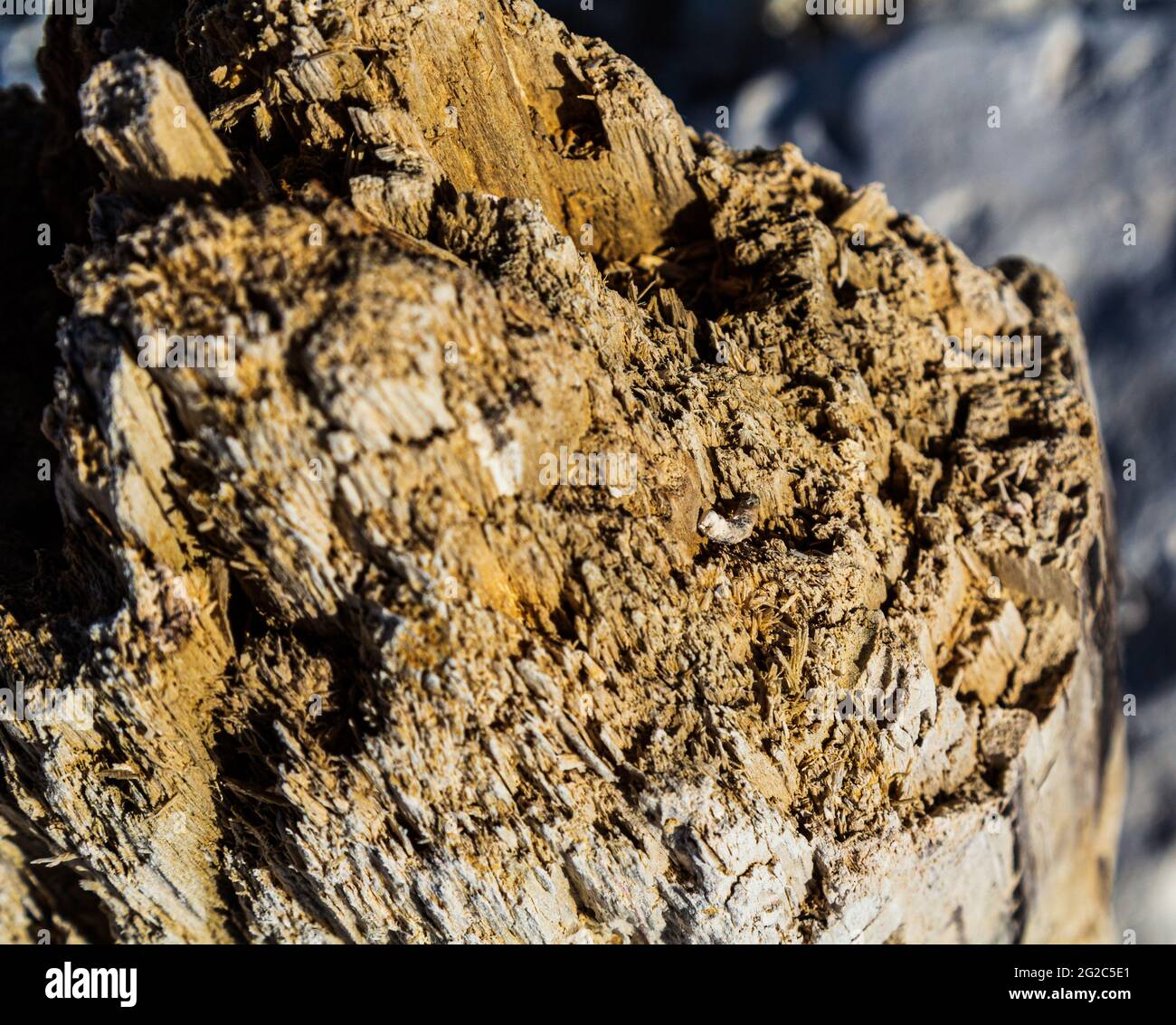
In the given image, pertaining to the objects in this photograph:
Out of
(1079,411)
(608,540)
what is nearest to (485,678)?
(608,540)

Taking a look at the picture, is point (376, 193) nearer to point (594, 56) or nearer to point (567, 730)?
point (594, 56)

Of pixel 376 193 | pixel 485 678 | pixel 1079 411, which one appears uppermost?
pixel 376 193

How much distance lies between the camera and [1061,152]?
9.55 m

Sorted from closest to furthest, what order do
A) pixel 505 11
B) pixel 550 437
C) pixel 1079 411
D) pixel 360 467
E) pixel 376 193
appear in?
pixel 360 467
pixel 550 437
pixel 376 193
pixel 505 11
pixel 1079 411

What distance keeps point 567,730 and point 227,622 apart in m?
1.45

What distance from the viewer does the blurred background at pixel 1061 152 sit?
30.4ft

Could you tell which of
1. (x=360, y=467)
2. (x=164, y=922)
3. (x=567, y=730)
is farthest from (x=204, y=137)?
(x=164, y=922)

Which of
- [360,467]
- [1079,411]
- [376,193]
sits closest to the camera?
[360,467]

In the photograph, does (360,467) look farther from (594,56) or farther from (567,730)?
(594,56)

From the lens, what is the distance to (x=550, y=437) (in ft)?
11.6

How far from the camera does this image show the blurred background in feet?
30.4

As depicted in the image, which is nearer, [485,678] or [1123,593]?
[485,678]

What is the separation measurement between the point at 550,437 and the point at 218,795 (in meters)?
2.28

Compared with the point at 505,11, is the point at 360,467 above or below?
below
